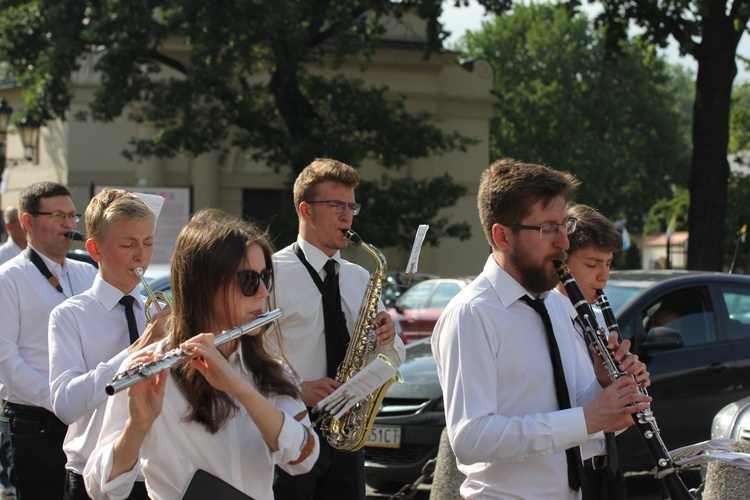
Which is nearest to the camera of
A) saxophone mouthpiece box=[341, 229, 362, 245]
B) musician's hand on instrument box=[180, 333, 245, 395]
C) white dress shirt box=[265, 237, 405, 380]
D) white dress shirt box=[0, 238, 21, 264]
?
musician's hand on instrument box=[180, 333, 245, 395]

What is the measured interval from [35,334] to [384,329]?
1.68 m

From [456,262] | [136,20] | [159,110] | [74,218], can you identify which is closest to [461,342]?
[74,218]

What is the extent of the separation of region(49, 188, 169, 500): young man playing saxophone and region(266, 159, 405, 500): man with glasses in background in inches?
33.7

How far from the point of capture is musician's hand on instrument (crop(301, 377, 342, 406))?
4527 millimetres

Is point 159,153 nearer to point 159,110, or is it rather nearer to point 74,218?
point 159,110

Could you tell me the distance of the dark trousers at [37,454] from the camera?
14.5 ft

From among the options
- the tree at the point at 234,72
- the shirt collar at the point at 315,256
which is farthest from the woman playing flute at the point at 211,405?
the tree at the point at 234,72

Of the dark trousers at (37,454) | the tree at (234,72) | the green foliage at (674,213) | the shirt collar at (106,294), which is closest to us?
the shirt collar at (106,294)

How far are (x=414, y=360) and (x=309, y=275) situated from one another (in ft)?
11.0

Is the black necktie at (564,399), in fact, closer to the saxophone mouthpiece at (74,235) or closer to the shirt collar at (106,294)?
the shirt collar at (106,294)

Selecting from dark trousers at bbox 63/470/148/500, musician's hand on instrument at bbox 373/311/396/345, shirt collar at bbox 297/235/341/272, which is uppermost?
shirt collar at bbox 297/235/341/272

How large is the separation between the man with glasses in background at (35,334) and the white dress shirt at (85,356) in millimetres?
708

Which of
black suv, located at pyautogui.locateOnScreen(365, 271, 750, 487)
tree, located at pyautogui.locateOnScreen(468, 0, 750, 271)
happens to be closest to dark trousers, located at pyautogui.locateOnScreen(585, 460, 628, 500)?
black suv, located at pyautogui.locateOnScreen(365, 271, 750, 487)

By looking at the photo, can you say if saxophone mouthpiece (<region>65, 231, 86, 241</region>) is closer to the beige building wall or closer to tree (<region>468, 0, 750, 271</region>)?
tree (<region>468, 0, 750, 271</region>)
